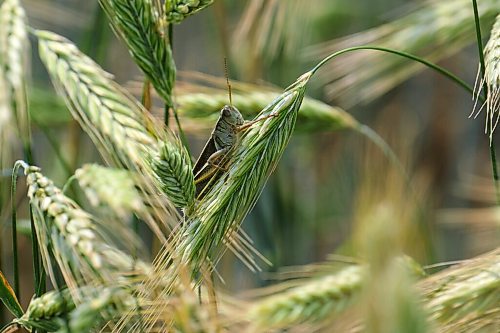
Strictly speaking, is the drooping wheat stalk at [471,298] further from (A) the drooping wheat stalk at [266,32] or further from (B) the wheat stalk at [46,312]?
(A) the drooping wheat stalk at [266,32]

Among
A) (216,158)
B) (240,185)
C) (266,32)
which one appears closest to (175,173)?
(240,185)

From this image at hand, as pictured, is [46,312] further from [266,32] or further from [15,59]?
[266,32]

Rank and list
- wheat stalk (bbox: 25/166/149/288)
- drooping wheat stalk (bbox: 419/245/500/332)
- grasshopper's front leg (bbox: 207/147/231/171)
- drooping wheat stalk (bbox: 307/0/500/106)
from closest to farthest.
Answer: wheat stalk (bbox: 25/166/149/288), drooping wheat stalk (bbox: 419/245/500/332), grasshopper's front leg (bbox: 207/147/231/171), drooping wheat stalk (bbox: 307/0/500/106)

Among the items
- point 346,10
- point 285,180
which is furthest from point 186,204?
point 346,10

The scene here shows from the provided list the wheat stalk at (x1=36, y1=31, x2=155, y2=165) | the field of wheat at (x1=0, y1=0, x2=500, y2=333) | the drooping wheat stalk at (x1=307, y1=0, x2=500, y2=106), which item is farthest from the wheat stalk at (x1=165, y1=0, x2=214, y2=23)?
the drooping wheat stalk at (x1=307, y1=0, x2=500, y2=106)

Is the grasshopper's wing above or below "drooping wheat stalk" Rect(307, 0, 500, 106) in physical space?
below

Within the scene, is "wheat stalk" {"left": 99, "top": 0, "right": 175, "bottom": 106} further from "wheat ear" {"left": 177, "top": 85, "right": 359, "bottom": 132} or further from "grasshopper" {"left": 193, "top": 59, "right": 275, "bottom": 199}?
"wheat ear" {"left": 177, "top": 85, "right": 359, "bottom": 132}

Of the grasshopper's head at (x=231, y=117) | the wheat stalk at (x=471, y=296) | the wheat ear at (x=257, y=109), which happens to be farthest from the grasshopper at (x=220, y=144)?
the wheat stalk at (x=471, y=296)
